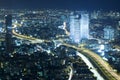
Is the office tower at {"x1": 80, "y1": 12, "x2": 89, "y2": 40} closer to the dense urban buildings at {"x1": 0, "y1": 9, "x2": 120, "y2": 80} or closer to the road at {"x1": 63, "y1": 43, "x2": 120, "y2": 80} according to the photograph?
the dense urban buildings at {"x1": 0, "y1": 9, "x2": 120, "y2": 80}

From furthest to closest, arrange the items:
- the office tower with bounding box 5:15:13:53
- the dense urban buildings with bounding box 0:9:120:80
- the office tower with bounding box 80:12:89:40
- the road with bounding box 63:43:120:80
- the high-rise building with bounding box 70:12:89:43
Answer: the office tower with bounding box 80:12:89:40 < the high-rise building with bounding box 70:12:89:43 < the office tower with bounding box 5:15:13:53 < the dense urban buildings with bounding box 0:9:120:80 < the road with bounding box 63:43:120:80

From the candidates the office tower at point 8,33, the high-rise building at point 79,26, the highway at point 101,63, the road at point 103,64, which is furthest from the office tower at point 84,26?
the office tower at point 8,33

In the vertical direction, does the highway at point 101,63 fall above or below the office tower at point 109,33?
below

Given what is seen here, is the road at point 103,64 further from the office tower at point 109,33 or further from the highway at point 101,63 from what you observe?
the office tower at point 109,33

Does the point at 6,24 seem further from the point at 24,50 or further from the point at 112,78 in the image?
the point at 112,78

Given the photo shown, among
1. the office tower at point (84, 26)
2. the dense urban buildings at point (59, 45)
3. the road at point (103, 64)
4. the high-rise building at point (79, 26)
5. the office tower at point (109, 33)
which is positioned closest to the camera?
the road at point (103, 64)

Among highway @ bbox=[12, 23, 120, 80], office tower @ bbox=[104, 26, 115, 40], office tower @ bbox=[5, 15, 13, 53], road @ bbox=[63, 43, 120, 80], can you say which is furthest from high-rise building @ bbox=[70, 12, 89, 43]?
office tower @ bbox=[5, 15, 13, 53]

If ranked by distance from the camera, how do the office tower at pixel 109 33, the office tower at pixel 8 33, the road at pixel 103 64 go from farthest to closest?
the office tower at pixel 109 33, the office tower at pixel 8 33, the road at pixel 103 64

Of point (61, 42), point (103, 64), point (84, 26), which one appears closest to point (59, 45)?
point (61, 42)
